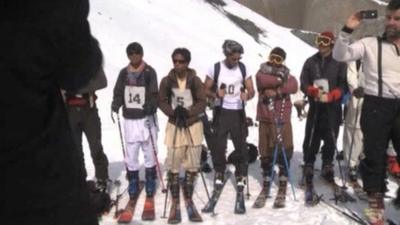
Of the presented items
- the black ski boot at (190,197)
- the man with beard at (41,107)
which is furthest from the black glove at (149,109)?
the man with beard at (41,107)

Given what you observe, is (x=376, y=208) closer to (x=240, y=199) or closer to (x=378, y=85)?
(x=378, y=85)

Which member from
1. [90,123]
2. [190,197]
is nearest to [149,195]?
[190,197]

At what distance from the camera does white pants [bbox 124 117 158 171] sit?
763cm

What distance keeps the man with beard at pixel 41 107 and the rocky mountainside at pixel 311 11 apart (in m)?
32.3

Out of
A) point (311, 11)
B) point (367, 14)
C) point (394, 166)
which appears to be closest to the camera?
point (367, 14)

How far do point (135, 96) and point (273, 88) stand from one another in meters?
2.07

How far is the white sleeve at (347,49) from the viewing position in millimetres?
6141

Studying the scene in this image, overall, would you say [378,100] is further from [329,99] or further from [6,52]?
[6,52]

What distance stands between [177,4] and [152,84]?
18.8m

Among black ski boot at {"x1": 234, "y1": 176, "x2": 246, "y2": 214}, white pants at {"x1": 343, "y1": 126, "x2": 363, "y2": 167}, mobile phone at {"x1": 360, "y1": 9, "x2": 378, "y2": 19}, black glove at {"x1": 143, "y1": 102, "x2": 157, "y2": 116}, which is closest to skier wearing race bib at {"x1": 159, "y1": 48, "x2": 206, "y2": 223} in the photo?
black glove at {"x1": 143, "y1": 102, "x2": 157, "y2": 116}

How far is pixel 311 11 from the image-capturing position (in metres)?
35.6

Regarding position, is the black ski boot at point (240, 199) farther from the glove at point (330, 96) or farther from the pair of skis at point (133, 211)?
the glove at point (330, 96)

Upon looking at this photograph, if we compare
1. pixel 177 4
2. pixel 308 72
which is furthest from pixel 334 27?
pixel 308 72

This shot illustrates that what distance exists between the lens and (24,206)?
6.27 feet
